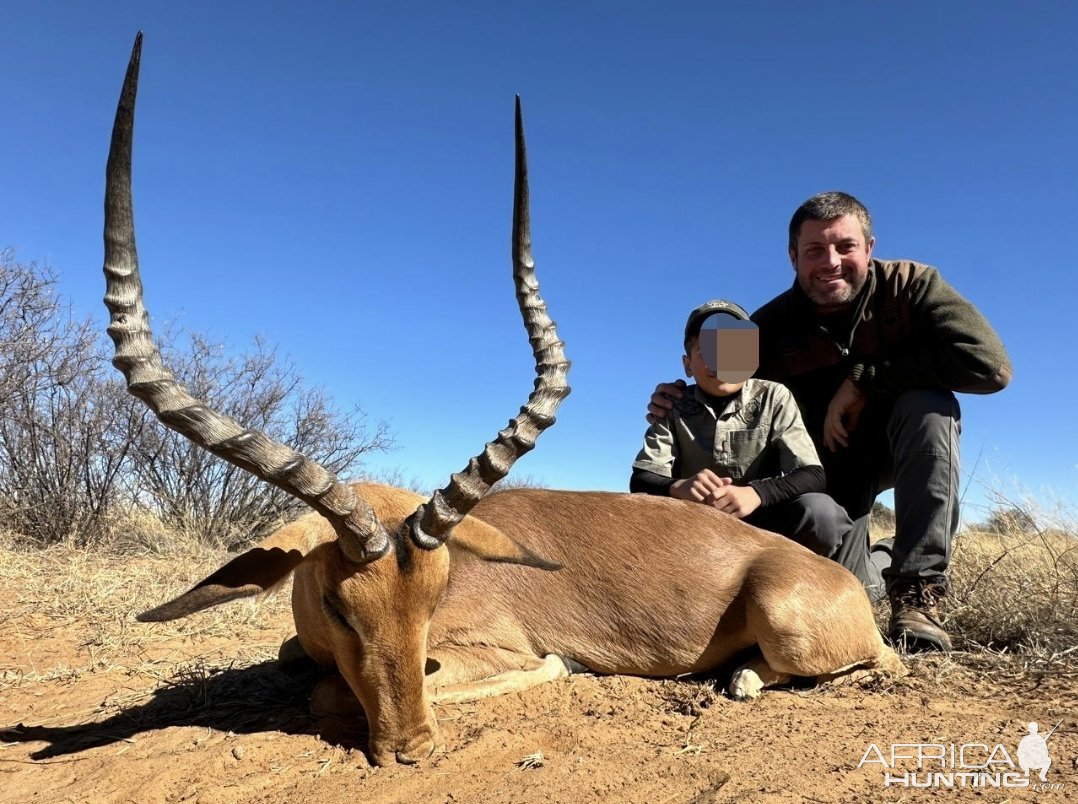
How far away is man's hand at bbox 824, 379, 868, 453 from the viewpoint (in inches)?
233

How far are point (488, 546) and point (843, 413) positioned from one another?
136 inches

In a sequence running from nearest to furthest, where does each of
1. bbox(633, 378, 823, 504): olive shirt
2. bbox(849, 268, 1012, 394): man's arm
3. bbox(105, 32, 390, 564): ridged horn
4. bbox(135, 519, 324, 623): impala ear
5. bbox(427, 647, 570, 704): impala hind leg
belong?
1. bbox(105, 32, 390, 564): ridged horn
2. bbox(135, 519, 324, 623): impala ear
3. bbox(427, 647, 570, 704): impala hind leg
4. bbox(849, 268, 1012, 394): man's arm
5. bbox(633, 378, 823, 504): olive shirt

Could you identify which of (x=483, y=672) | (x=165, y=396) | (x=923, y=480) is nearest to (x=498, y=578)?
(x=483, y=672)

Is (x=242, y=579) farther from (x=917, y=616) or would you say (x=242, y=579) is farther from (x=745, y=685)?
(x=917, y=616)

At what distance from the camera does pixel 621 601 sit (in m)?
4.44

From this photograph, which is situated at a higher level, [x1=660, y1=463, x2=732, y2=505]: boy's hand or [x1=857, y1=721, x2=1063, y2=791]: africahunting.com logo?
[x1=660, y1=463, x2=732, y2=505]: boy's hand

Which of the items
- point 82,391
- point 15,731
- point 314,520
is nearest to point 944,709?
point 314,520

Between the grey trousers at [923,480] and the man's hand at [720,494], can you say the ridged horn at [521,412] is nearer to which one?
the man's hand at [720,494]

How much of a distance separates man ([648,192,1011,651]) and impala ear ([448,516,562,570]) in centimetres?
234

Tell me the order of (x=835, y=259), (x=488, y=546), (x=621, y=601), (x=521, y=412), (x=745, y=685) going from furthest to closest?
(x=835, y=259)
(x=621, y=601)
(x=745, y=685)
(x=488, y=546)
(x=521, y=412)

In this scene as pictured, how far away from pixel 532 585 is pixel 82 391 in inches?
325

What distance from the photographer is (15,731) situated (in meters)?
3.90

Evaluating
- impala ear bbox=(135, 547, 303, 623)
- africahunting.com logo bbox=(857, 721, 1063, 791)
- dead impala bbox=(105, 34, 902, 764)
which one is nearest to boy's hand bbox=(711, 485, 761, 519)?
dead impala bbox=(105, 34, 902, 764)

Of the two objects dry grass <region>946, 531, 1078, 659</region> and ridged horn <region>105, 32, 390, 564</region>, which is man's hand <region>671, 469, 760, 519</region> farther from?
ridged horn <region>105, 32, 390, 564</region>
